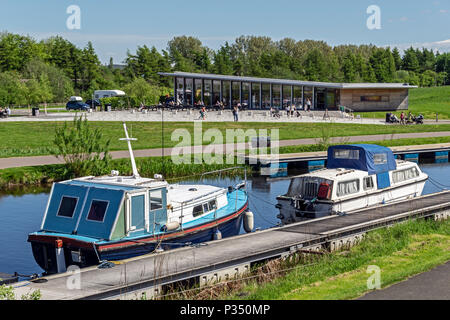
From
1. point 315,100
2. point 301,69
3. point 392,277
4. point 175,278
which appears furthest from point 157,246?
point 301,69

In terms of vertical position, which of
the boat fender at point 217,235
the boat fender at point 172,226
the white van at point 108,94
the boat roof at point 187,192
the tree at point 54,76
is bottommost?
the boat fender at point 217,235

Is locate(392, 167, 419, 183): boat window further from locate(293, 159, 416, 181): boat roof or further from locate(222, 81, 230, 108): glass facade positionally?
locate(222, 81, 230, 108): glass facade

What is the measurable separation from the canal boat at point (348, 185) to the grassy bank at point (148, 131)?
74.5 ft

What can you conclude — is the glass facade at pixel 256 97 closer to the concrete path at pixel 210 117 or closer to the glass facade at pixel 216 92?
the concrete path at pixel 210 117

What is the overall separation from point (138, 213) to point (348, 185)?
38.6ft

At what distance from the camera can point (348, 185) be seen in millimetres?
28922

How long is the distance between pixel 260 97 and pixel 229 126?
63.9 ft

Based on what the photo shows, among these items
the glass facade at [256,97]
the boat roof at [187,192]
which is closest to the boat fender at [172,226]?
the boat roof at [187,192]

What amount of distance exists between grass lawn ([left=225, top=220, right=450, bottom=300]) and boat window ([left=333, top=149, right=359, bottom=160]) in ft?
24.4

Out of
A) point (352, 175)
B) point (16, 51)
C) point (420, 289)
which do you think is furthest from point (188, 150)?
point (16, 51)

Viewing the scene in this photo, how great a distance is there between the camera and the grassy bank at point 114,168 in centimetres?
3859

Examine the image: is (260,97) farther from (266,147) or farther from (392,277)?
(392,277)

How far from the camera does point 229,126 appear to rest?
67562 millimetres

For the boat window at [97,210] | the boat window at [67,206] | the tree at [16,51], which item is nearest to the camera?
the boat window at [97,210]
